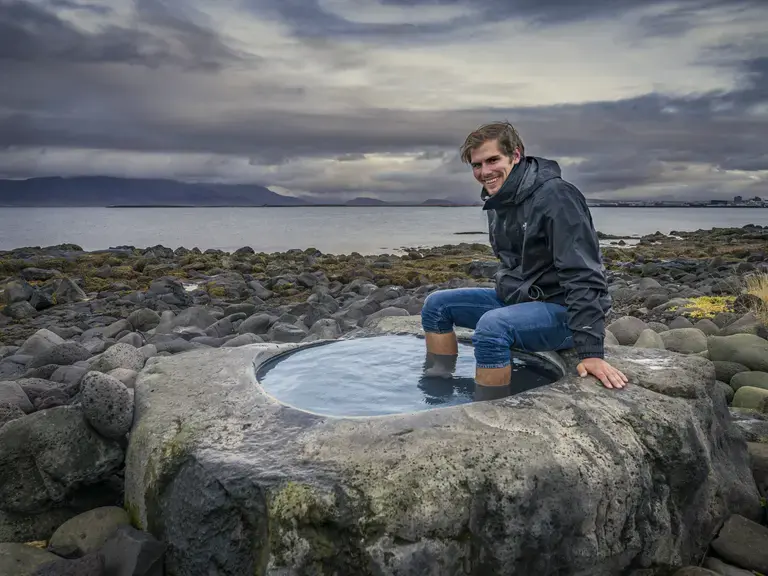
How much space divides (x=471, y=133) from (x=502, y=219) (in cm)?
72

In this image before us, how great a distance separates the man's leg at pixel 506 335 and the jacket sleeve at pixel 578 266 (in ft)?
1.02

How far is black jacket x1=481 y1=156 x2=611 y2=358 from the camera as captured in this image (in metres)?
4.21

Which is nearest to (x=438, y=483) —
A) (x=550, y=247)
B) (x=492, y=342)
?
(x=492, y=342)

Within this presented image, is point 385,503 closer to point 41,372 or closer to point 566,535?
point 566,535

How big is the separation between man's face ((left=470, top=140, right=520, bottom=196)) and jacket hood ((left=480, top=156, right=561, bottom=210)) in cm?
5

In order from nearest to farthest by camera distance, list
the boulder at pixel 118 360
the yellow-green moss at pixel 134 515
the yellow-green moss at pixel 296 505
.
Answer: the yellow-green moss at pixel 296 505 < the yellow-green moss at pixel 134 515 < the boulder at pixel 118 360

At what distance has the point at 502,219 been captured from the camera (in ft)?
16.2

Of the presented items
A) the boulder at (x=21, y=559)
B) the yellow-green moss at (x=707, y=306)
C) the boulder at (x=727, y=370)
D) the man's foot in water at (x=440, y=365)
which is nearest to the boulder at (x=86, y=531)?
the boulder at (x=21, y=559)

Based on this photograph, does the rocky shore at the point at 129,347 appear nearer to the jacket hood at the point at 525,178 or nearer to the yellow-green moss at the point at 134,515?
the yellow-green moss at the point at 134,515

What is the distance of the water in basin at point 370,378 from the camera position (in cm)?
422

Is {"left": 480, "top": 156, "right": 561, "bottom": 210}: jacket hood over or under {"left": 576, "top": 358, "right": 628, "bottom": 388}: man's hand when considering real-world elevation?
over

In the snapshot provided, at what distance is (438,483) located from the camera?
3.12m

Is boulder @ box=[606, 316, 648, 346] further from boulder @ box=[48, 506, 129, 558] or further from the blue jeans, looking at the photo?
boulder @ box=[48, 506, 129, 558]

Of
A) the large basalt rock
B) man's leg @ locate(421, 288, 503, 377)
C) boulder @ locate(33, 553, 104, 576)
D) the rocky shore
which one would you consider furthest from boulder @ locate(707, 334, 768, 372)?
boulder @ locate(33, 553, 104, 576)
